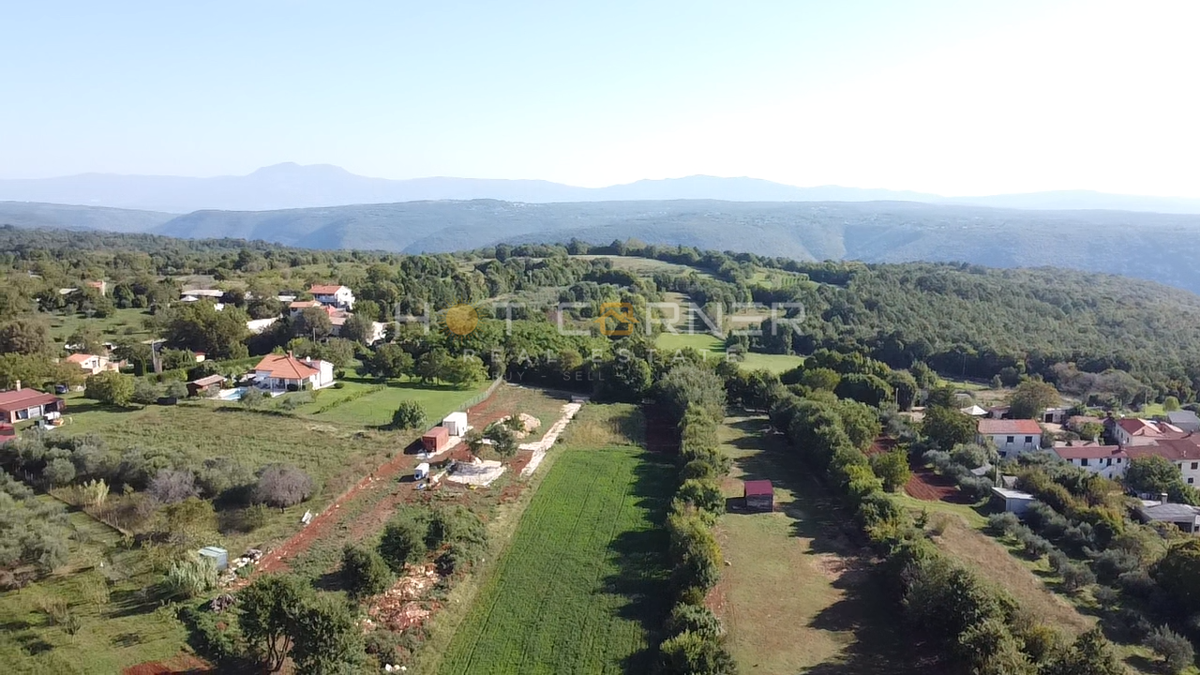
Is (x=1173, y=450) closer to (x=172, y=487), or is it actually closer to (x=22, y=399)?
(x=172, y=487)

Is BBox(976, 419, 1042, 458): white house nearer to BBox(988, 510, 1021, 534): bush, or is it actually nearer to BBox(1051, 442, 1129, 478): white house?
BBox(1051, 442, 1129, 478): white house

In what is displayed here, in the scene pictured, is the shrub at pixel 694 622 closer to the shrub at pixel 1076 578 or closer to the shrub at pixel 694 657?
the shrub at pixel 694 657

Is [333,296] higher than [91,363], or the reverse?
[333,296]

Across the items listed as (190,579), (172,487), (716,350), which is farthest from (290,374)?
(716,350)

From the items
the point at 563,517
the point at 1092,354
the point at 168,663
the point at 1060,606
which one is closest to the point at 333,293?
the point at 563,517

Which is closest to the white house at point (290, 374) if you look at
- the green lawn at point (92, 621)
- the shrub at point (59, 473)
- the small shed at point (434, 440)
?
the small shed at point (434, 440)
